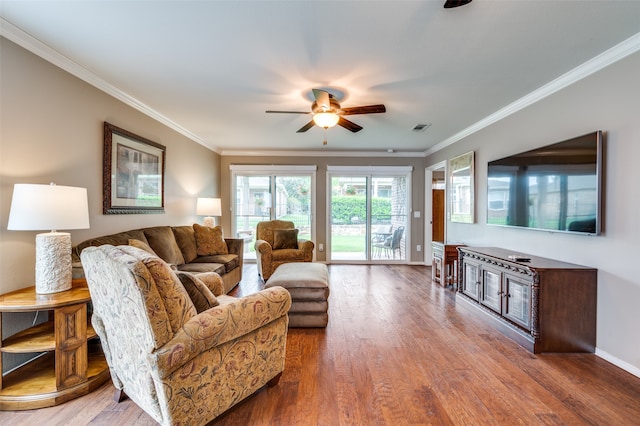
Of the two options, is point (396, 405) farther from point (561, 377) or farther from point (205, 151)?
point (205, 151)

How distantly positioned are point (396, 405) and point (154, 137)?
3.93 meters

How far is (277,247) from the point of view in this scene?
486 centimetres

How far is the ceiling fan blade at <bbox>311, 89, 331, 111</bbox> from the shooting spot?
254 centimetres

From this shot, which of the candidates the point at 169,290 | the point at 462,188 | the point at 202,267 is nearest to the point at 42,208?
the point at 169,290

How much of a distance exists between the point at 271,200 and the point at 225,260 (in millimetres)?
2397

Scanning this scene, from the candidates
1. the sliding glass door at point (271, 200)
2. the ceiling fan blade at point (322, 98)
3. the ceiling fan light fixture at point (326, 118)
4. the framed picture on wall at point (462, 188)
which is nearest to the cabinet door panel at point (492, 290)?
the framed picture on wall at point (462, 188)

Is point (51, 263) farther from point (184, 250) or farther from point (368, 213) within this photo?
point (368, 213)

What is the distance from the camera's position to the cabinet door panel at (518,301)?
2.46 meters

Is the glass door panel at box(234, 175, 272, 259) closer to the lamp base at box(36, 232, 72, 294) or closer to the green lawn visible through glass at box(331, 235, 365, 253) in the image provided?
the green lawn visible through glass at box(331, 235, 365, 253)

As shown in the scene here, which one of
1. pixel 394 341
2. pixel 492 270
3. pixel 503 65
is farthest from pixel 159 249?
pixel 503 65

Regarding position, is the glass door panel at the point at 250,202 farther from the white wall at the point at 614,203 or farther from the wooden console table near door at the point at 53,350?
the white wall at the point at 614,203

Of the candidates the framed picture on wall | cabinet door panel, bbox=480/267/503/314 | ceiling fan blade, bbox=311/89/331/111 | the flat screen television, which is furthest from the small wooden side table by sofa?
ceiling fan blade, bbox=311/89/331/111

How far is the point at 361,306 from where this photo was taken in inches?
135

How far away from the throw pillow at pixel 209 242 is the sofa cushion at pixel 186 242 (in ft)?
0.28
